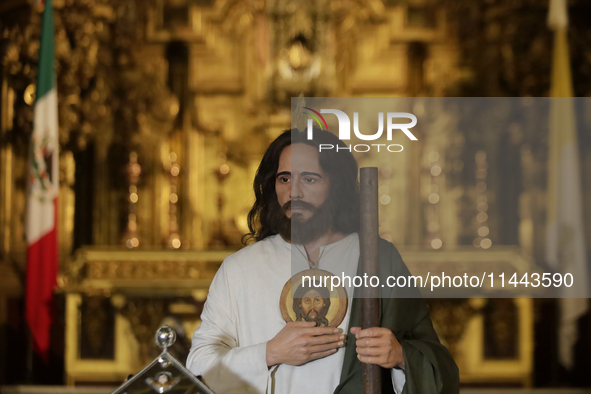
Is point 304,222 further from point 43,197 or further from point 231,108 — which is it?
point 231,108

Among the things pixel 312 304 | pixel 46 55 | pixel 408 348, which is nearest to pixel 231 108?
pixel 46 55

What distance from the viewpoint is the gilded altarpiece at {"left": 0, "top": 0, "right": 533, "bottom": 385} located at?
5543 millimetres

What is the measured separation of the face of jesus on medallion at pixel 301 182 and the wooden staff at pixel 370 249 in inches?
12.3

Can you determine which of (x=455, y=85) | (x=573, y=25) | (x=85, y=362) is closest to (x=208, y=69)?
Answer: (x=455, y=85)

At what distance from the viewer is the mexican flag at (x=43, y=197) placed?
4.80 m

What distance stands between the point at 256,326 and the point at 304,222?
386 millimetres

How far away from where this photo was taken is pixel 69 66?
549cm

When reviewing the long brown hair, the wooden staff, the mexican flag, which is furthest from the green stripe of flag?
the wooden staff

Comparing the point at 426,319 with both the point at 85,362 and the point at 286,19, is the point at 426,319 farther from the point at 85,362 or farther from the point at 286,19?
the point at 286,19

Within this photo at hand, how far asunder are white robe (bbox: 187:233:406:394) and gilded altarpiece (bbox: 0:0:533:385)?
12.0 feet

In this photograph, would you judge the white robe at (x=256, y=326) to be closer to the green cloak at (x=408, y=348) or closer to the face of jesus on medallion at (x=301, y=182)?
the green cloak at (x=408, y=348)

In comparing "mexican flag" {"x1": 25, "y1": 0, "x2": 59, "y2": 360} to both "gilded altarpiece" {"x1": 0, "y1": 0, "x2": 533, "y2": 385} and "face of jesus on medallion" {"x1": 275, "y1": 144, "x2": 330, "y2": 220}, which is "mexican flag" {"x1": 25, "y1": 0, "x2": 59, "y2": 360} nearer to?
"gilded altarpiece" {"x1": 0, "y1": 0, "x2": 533, "y2": 385}

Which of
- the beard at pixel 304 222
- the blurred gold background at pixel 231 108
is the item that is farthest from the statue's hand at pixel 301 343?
the blurred gold background at pixel 231 108

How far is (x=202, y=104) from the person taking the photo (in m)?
5.84
